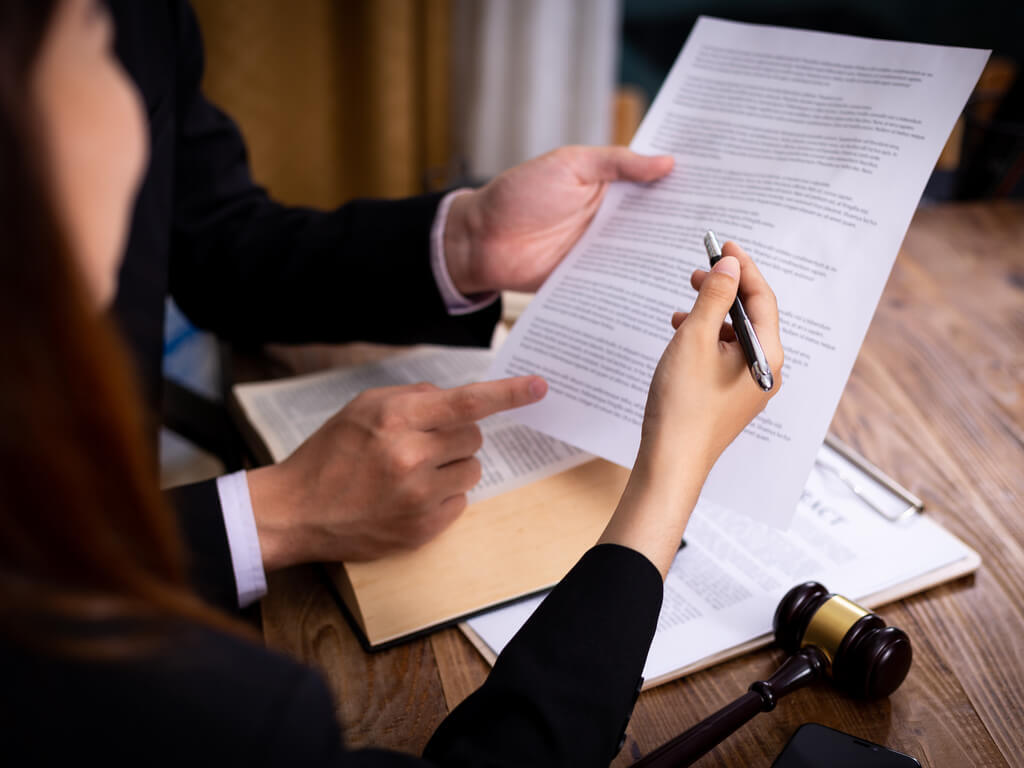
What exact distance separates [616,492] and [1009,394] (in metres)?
0.51

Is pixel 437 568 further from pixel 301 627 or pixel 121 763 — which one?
pixel 121 763

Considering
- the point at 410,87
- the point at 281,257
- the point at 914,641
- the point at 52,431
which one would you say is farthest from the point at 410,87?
the point at 52,431

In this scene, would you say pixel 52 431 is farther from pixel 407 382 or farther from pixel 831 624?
pixel 407 382

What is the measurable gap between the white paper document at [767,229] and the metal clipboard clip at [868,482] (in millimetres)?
116

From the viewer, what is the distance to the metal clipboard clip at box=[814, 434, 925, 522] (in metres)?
0.70

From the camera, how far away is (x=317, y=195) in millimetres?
2385

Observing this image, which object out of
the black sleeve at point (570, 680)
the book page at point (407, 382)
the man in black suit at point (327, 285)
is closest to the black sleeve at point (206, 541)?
the man in black suit at point (327, 285)

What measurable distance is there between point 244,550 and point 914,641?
504mm

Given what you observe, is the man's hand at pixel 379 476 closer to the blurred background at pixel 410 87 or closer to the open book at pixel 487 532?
the open book at pixel 487 532

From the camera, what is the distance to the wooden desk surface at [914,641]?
52 centimetres

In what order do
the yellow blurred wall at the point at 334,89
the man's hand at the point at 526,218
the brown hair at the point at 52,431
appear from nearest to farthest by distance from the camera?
the brown hair at the point at 52,431 → the man's hand at the point at 526,218 → the yellow blurred wall at the point at 334,89

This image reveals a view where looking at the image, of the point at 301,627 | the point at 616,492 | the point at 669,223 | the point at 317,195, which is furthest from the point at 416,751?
the point at 317,195

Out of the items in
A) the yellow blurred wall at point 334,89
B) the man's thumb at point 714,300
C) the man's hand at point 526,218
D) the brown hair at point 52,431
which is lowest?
the yellow blurred wall at point 334,89

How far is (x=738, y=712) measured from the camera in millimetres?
502
